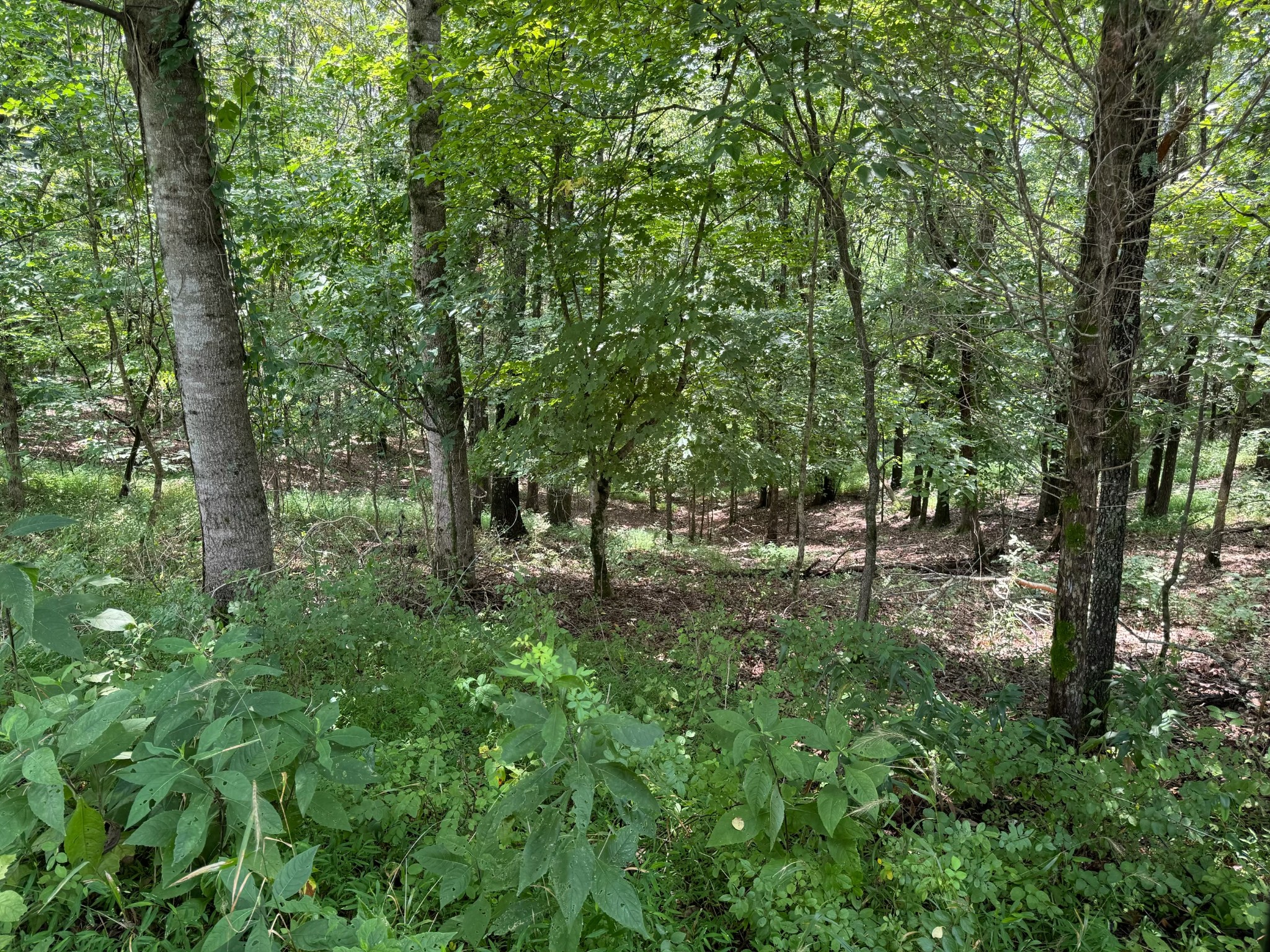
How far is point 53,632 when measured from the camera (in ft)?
5.88

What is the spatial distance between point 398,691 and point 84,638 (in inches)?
75.1

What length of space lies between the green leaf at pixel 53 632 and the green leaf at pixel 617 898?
4.93 ft

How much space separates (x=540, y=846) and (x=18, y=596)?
1555mm

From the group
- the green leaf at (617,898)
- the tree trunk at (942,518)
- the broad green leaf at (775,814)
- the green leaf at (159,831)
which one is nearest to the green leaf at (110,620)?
the green leaf at (159,831)

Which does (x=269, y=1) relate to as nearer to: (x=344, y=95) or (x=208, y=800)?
(x=344, y=95)

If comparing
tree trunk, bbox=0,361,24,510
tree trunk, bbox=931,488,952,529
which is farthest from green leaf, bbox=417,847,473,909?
tree trunk, bbox=931,488,952,529

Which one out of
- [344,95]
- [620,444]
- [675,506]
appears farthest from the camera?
[675,506]

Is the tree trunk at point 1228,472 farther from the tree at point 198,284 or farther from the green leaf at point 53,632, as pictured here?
the tree at point 198,284

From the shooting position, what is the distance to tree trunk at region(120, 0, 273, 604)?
3.71 meters

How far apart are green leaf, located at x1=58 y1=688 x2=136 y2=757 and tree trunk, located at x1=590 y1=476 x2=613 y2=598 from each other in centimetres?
490

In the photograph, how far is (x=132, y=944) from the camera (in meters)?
1.61

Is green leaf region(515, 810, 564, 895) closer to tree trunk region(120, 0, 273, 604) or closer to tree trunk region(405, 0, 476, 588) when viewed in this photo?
tree trunk region(120, 0, 273, 604)

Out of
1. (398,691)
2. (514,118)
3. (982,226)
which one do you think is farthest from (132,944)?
(514,118)

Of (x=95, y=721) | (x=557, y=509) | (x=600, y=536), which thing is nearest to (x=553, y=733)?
(x=95, y=721)
